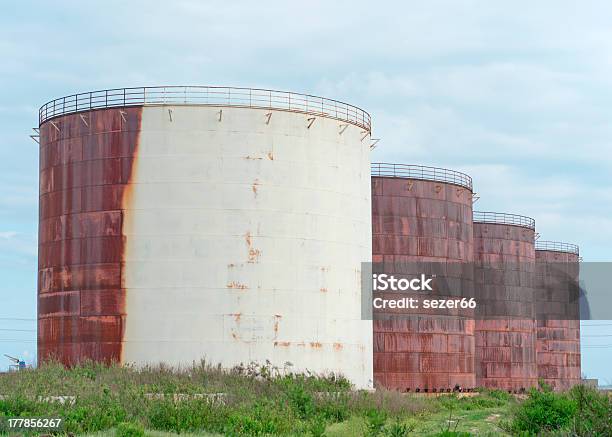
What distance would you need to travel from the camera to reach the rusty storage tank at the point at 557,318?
6369 cm

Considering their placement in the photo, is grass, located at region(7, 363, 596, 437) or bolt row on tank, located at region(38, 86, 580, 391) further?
bolt row on tank, located at region(38, 86, 580, 391)

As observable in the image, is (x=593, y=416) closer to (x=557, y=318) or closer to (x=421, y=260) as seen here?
(x=421, y=260)

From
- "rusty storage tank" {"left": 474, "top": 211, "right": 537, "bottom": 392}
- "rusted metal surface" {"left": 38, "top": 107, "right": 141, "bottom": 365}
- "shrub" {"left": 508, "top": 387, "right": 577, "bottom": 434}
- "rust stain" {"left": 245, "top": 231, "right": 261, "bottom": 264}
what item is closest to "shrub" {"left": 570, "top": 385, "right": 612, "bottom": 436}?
"shrub" {"left": 508, "top": 387, "right": 577, "bottom": 434}

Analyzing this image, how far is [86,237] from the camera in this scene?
113 ft

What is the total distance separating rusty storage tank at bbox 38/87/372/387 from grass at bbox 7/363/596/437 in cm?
119

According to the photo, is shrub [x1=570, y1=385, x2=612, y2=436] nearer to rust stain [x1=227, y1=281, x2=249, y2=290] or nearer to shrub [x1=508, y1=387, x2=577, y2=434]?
shrub [x1=508, y1=387, x2=577, y2=434]

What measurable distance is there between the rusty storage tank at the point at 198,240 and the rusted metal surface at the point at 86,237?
49 mm

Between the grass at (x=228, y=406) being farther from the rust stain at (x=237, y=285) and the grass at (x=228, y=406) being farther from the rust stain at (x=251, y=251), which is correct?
the rust stain at (x=251, y=251)

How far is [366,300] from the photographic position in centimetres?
3722

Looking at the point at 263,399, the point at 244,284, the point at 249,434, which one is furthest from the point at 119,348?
the point at 249,434

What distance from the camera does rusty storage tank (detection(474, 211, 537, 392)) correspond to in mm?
55469

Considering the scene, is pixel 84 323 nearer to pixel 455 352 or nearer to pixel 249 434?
pixel 249 434

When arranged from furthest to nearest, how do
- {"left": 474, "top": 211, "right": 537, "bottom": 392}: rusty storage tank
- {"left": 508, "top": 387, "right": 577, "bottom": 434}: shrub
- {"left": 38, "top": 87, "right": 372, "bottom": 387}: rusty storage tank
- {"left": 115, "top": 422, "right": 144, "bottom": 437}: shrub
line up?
{"left": 474, "top": 211, "right": 537, "bottom": 392}: rusty storage tank
{"left": 38, "top": 87, "right": 372, "bottom": 387}: rusty storage tank
{"left": 508, "top": 387, "right": 577, "bottom": 434}: shrub
{"left": 115, "top": 422, "right": 144, "bottom": 437}: shrub

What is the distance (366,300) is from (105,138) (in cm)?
1127
